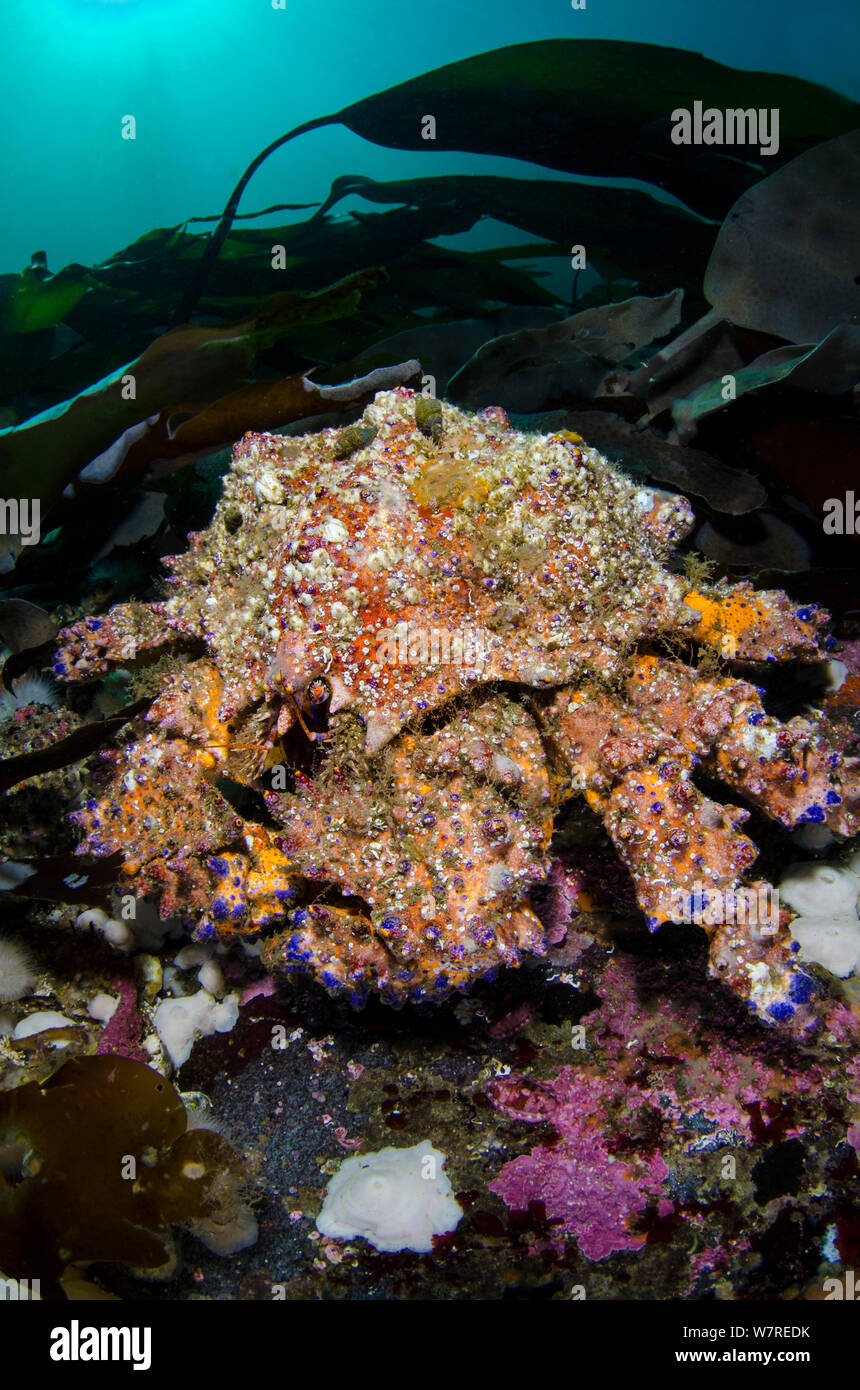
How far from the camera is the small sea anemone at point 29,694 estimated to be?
8.37ft

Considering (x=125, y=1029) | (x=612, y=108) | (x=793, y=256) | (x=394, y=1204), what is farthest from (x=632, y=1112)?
(x=612, y=108)

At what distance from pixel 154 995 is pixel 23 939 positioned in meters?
Answer: 0.51

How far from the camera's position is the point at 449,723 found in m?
1.76

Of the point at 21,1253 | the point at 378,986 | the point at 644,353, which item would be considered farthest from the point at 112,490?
the point at 644,353

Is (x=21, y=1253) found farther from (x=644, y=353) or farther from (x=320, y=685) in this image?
(x=644, y=353)

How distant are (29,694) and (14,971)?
101cm

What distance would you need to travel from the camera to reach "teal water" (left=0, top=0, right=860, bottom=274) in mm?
54188

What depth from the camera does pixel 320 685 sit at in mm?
1688

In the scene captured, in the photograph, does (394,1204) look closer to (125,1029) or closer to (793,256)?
(125,1029)

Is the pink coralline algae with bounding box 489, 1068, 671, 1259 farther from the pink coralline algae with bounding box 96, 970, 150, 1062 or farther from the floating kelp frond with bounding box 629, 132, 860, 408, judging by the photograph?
the floating kelp frond with bounding box 629, 132, 860, 408

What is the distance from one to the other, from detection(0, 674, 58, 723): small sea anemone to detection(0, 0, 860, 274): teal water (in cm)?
5889

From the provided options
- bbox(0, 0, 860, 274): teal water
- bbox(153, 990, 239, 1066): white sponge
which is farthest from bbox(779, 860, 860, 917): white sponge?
bbox(0, 0, 860, 274): teal water

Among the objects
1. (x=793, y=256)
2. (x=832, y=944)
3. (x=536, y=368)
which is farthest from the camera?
(x=793, y=256)

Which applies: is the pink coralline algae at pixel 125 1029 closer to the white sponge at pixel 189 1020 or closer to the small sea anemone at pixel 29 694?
the white sponge at pixel 189 1020
